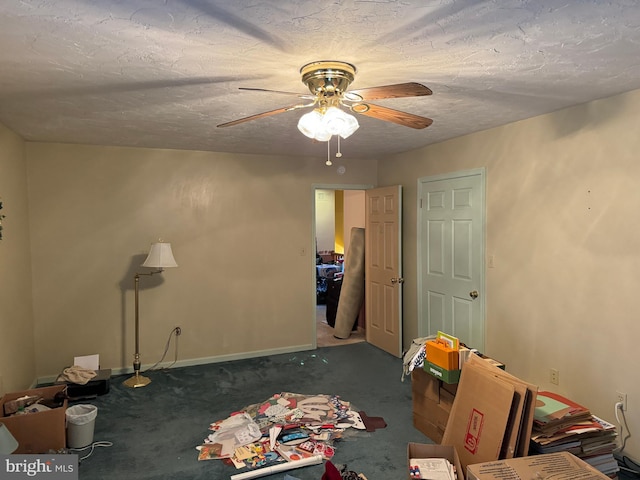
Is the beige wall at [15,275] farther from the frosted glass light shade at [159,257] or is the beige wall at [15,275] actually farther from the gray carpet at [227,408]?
the frosted glass light shade at [159,257]

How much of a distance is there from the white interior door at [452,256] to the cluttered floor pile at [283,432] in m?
1.33

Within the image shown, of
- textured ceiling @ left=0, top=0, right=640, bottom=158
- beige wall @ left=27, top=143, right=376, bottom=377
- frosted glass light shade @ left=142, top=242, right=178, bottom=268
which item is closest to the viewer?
textured ceiling @ left=0, top=0, right=640, bottom=158

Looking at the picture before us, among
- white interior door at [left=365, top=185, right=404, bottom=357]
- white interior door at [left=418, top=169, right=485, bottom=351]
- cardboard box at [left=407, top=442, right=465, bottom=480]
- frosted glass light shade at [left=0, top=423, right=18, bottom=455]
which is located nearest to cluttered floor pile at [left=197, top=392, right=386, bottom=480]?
cardboard box at [left=407, top=442, right=465, bottom=480]

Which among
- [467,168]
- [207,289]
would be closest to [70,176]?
[207,289]

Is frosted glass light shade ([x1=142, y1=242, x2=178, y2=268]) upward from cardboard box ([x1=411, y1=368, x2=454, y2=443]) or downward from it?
upward

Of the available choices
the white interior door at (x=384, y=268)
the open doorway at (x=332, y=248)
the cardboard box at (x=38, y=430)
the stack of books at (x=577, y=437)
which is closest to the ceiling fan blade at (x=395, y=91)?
the stack of books at (x=577, y=437)

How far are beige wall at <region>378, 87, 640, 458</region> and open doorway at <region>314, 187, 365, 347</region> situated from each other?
2.16 m

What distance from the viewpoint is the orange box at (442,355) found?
2.88m

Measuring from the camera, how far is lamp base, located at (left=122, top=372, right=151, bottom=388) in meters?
4.02

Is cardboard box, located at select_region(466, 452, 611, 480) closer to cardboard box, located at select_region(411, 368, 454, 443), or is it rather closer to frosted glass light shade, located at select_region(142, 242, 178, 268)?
cardboard box, located at select_region(411, 368, 454, 443)

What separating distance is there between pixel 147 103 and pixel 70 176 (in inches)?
76.9

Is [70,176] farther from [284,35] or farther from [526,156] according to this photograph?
[526,156]

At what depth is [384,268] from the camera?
199 inches

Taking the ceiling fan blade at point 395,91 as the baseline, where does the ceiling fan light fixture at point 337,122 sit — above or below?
below
